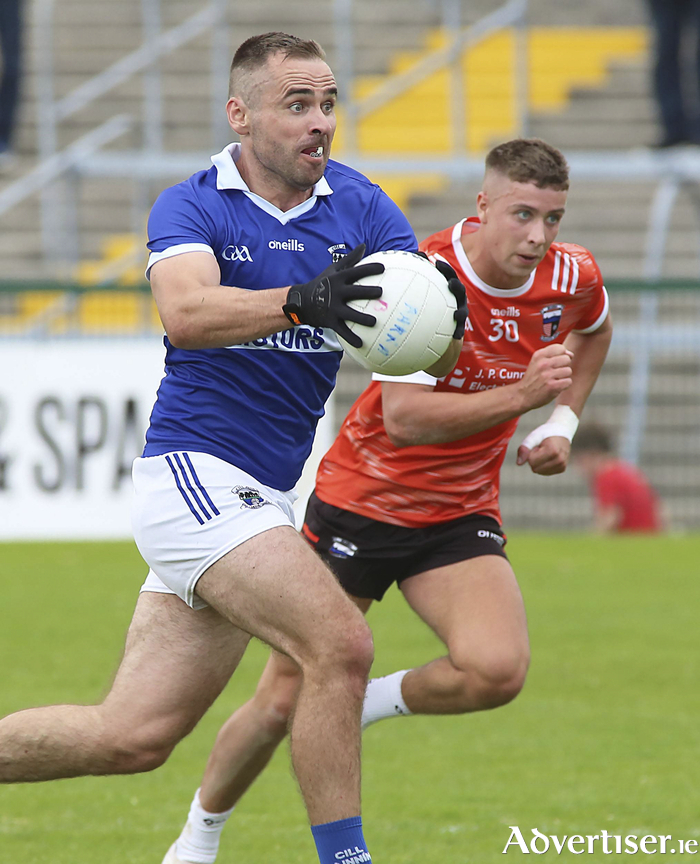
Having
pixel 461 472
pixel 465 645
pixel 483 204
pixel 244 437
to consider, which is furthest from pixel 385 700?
pixel 483 204

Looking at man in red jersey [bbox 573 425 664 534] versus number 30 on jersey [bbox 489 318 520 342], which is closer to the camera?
number 30 on jersey [bbox 489 318 520 342]

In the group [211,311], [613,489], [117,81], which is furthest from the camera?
[117,81]

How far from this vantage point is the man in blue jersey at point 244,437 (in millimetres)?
4008

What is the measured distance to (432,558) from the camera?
17.9ft

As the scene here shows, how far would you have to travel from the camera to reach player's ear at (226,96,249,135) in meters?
4.51

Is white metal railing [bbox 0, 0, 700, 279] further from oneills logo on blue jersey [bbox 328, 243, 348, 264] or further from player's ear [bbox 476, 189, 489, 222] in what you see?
oneills logo on blue jersey [bbox 328, 243, 348, 264]

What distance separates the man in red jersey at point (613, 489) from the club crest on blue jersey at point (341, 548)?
7034mm

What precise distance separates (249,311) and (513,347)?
1.66 meters

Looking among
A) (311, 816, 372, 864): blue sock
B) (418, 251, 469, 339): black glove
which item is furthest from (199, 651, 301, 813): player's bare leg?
(418, 251, 469, 339): black glove

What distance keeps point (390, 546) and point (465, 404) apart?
2.54 feet

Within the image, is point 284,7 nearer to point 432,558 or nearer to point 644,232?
point 644,232

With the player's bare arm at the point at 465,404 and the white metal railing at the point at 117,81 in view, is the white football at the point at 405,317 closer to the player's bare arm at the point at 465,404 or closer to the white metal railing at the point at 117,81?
the player's bare arm at the point at 465,404

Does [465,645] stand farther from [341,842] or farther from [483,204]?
[483,204]

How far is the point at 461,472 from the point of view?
551 centimetres
